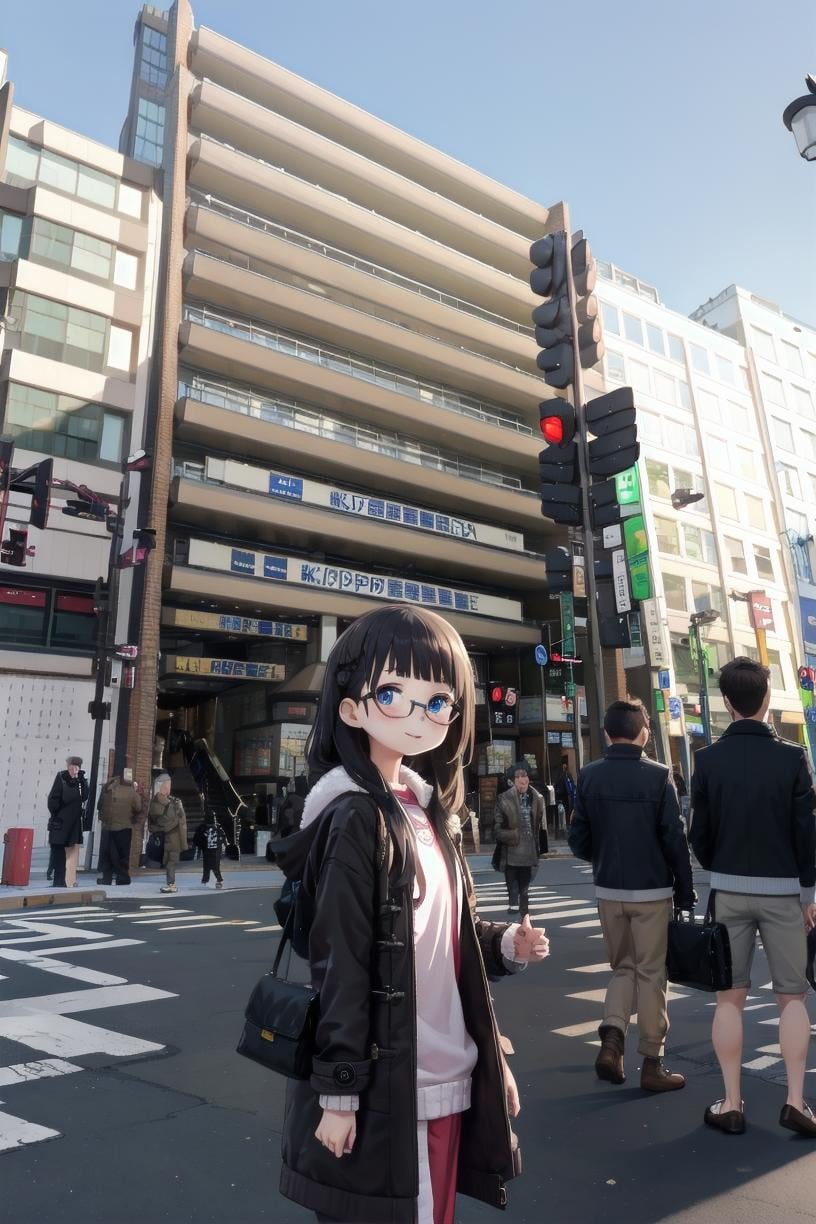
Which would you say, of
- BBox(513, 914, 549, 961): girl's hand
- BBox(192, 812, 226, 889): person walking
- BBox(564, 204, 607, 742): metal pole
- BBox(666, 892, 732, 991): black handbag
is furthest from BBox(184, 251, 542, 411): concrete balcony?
BBox(513, 914, 549, 961): girl's hand

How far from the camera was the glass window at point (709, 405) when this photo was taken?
43.6 metres

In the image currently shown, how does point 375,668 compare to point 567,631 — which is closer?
point 375,668

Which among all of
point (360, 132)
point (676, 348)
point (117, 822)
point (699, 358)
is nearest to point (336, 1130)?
point (117, 822)

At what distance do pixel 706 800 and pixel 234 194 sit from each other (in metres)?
30.5

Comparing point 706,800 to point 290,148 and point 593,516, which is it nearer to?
point 593,516

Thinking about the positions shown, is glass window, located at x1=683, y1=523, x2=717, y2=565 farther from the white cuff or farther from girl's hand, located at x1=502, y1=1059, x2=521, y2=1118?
the white cuff

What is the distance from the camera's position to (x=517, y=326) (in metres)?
36.9

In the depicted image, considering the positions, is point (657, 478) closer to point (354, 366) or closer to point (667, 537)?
point (667, 537)

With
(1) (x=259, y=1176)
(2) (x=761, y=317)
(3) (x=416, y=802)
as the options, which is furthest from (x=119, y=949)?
(2) (x=761, y=317)

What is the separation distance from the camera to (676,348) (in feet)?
144

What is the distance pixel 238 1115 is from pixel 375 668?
289 centimetres

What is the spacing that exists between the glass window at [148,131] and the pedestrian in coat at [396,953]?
50.4 metres

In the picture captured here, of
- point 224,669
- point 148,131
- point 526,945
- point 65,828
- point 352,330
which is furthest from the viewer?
point 148,131

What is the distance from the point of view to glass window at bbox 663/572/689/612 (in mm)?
37969
